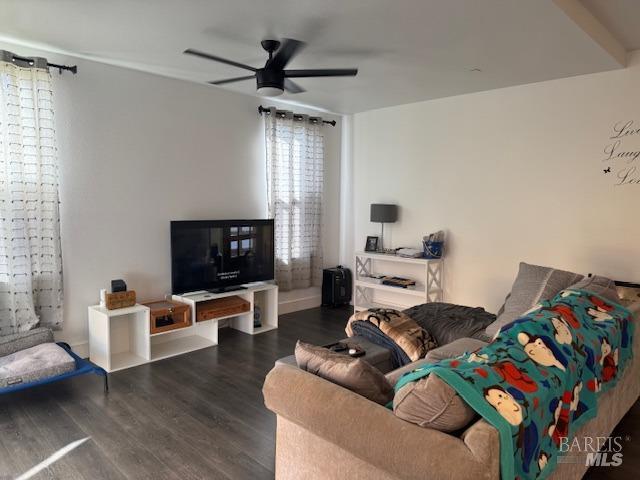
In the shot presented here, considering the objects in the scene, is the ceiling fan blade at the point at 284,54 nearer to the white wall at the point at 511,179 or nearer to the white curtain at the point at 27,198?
the white curtain at the point at 27,198

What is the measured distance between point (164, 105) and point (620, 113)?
4.03 meters

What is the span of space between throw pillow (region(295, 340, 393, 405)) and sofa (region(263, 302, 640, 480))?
0.07 metres

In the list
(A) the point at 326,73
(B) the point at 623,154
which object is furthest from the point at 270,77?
(B) the point at 623,154

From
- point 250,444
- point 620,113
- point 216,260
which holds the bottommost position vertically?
point 250,444

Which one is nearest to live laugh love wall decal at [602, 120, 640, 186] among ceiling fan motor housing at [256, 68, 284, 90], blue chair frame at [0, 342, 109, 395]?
ceiling fan motor housing at [256, 68, 284, 90]

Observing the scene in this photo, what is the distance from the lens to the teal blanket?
4.68 ft

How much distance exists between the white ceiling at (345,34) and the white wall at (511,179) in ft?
1.16

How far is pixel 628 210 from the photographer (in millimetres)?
3869

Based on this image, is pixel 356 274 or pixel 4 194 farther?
pixel 356 274

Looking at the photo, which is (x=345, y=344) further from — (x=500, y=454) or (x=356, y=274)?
(x=356, y=274)

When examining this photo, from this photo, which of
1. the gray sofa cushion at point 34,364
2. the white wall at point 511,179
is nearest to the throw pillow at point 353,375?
the gray sofa cushion at point 34,364

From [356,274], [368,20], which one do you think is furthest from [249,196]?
[368,20]

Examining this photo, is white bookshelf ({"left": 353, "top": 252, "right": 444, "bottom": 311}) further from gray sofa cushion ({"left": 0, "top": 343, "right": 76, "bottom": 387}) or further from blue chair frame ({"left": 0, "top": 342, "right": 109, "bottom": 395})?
gray sofa cushion ({"left": 0, "top": 343, "right": 76, "bottom": 387})

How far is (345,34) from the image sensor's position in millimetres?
3055
